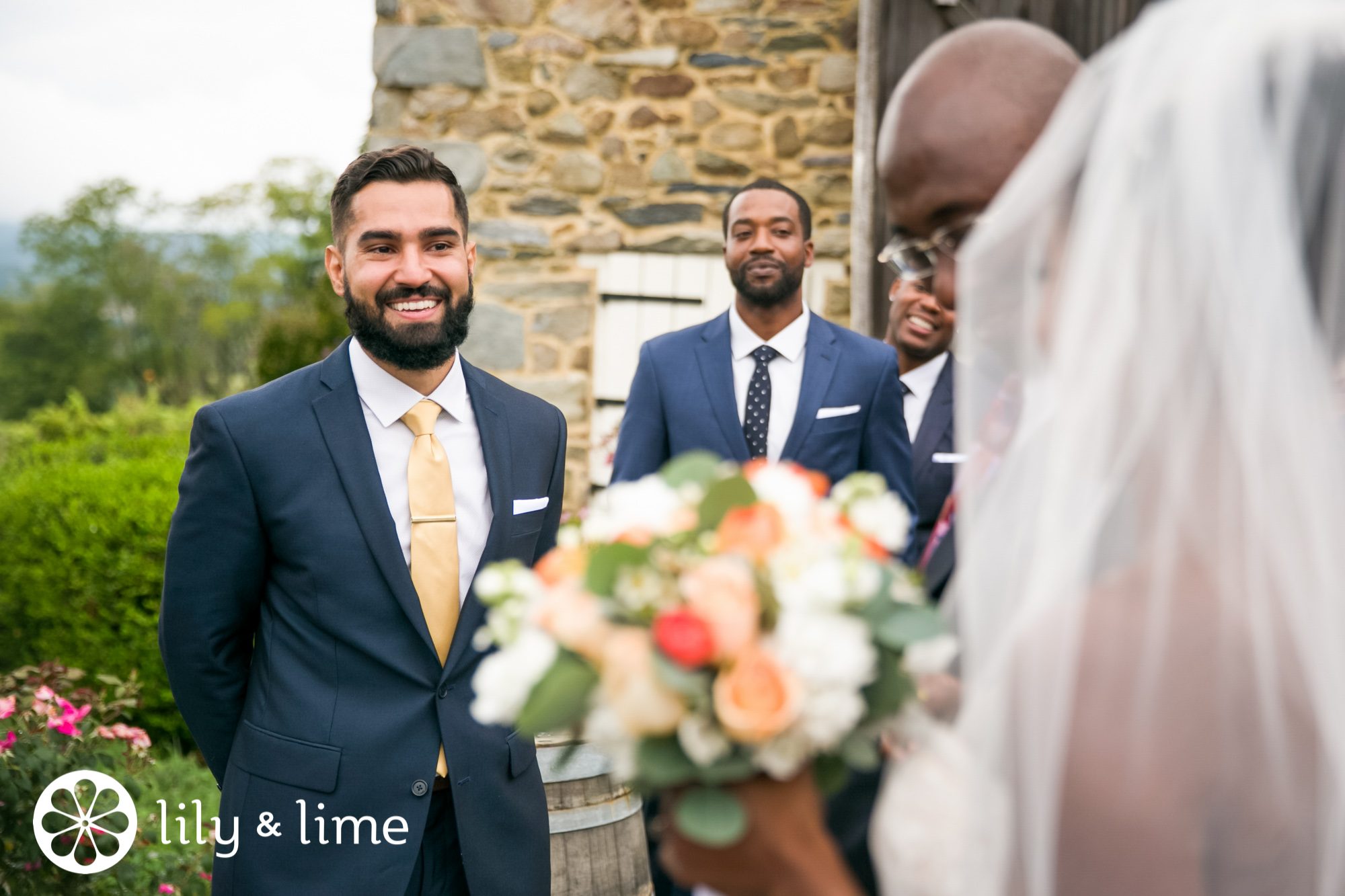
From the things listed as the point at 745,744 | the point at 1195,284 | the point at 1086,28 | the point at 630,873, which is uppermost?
the point at 1086,28

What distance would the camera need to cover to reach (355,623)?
2.11 metres

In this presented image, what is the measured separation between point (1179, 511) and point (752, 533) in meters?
0.44

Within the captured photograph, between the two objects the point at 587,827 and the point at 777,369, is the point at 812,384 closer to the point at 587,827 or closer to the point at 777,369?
the point at 777,369

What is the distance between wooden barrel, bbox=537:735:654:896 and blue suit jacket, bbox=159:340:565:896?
2.18 ft

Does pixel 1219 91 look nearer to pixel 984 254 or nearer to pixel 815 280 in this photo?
pixel 984 254

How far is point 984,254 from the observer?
3.93ft

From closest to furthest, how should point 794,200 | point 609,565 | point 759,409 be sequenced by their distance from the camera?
point 609,565 → point 759,409 → point 794,200

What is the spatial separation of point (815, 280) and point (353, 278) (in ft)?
11.8

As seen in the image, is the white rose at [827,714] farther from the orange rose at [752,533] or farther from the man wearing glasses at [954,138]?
the man wearing glasses at [954,138]

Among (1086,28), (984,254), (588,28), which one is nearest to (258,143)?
(588,28)

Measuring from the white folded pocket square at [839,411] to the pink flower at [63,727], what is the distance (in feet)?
8.51

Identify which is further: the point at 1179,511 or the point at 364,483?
the point at 364,483

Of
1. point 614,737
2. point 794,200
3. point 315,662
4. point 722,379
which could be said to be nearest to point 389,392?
point 315,662

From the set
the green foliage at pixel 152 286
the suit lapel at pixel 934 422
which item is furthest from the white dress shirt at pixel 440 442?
the green foliage at pixel 152 286
